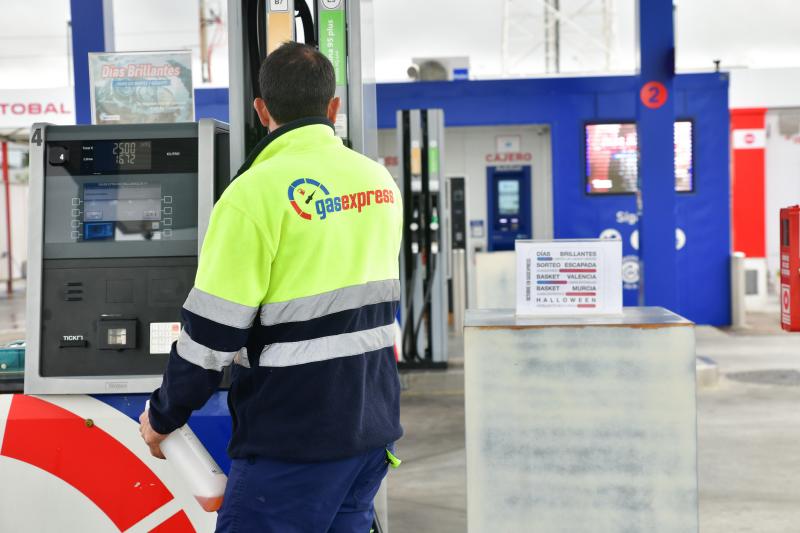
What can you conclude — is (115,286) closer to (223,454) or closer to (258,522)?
(223,454)

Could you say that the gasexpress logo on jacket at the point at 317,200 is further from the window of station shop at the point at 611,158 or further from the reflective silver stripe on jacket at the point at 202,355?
the window of station shop at the point at 611,158

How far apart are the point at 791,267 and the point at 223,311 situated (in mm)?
5154

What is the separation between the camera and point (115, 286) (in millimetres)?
2516

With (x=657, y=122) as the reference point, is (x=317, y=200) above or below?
below

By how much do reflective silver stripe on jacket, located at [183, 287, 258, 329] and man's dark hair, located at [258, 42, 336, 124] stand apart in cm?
39

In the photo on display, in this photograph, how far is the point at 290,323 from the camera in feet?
5.62

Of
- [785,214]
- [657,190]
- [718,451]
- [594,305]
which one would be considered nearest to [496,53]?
[657,190]

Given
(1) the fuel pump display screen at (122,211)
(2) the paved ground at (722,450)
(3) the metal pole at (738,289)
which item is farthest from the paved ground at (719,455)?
(1) the fuel pump display screen at (122,211)

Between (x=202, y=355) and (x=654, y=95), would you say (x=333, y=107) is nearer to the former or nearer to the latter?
(x=202, y=355)

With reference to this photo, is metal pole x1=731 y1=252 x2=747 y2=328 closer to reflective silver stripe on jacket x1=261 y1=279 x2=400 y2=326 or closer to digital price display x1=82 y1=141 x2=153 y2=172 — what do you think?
digital price display x1=82 y1=141 x2=153 y2=172

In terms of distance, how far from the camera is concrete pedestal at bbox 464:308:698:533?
2.67 meters

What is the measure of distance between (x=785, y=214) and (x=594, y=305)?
362cm

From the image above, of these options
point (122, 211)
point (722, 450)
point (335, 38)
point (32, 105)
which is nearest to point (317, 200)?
point (335, 38)

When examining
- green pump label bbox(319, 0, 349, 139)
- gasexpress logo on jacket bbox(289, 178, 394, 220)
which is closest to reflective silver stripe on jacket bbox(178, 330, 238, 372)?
gasexpress logo on jacket bbox(289, 178, 394, 220)
